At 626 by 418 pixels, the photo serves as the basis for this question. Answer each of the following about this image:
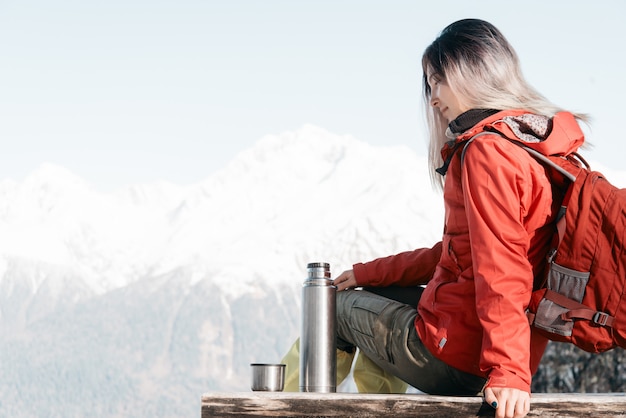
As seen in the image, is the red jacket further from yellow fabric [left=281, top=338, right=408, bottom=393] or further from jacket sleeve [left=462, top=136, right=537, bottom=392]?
yellow fabric [left=281, top=338, right=408, bottom=393]

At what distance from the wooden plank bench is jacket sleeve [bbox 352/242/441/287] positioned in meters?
0.78

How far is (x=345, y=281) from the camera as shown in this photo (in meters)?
3.65

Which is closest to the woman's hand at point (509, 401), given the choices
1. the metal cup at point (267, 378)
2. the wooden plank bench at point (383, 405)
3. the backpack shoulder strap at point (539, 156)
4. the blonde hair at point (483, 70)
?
the wooden plank bench at point (383, 405)

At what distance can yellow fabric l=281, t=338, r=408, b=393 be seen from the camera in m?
3.53

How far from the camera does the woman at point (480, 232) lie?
2.65 m

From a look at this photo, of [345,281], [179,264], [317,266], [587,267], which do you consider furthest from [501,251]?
[179,264]

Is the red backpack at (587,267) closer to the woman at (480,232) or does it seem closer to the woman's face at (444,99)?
the woman at (480,232)

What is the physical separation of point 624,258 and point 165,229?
47917mm

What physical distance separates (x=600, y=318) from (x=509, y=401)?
426 mm

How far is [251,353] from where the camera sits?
58.3 meters

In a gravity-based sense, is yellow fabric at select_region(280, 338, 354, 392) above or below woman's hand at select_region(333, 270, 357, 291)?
below

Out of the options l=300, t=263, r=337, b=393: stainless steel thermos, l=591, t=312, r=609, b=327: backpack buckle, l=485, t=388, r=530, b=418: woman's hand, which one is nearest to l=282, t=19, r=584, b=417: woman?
l=485, t=388, r=530, b=418: woman's hand

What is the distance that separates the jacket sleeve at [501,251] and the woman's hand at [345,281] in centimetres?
94

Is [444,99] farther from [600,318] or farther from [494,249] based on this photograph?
[600,318]
